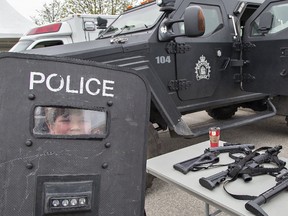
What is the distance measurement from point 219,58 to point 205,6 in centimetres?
66

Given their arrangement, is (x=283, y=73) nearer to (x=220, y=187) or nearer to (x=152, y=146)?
Answer: (x=152, y=146)

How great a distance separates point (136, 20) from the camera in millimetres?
3711

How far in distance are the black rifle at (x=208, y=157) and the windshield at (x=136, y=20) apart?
165 cm

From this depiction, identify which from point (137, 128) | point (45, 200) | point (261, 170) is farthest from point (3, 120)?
point (261, 170)

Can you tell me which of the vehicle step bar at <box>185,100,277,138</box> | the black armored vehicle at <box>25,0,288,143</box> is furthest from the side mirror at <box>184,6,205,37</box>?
the vehicle step bar at <box>185,100,277,138</box>

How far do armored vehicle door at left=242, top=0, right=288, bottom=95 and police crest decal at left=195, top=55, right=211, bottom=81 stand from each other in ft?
2.06

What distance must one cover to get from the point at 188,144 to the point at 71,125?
372 centimetres

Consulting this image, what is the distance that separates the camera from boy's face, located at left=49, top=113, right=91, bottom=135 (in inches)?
43.3

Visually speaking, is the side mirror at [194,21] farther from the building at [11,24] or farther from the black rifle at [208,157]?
the building at [11,24]

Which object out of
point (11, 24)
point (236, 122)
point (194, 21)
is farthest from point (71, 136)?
point (11, 24)

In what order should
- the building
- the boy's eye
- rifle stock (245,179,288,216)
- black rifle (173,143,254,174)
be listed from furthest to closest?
the building → black rifle (173,143,254,174) → rifle stock (245,179,288,216) → the boy's eye

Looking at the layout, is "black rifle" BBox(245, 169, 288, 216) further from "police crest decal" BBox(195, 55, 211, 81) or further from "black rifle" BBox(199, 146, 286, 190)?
"police crest decal" BBox(195, 55, 211, 81)

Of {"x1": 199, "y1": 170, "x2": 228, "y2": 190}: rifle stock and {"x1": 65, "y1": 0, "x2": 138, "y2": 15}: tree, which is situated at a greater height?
{"x1": 65, "y1": 0, "x2": 138, "y2": 15}: tree

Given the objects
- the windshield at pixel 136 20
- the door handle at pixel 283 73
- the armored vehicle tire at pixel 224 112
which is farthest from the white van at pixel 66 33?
the door handle at pixel 283 73
